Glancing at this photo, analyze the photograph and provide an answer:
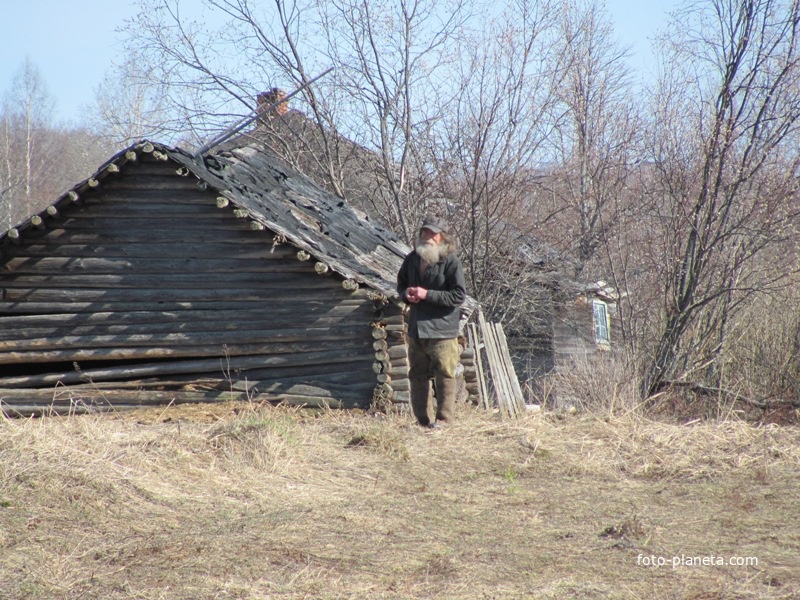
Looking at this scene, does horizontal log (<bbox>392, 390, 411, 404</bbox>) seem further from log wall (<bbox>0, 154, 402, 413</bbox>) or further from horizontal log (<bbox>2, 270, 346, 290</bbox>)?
horizontal log (<bbox>2, 270, 346, 290</bbox>)

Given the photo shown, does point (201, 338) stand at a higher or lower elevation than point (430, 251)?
lower

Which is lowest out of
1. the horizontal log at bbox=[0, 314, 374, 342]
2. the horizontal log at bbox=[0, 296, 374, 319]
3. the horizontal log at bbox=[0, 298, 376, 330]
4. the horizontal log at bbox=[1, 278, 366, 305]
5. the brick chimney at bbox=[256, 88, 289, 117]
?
the horizontal log at bbox=[0, 314, 374, 342]

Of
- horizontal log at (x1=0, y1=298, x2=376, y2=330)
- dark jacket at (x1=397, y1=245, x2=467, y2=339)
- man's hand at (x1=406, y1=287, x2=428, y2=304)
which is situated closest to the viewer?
man's hand at (x1=406, y1=287, x2=428, y2=304)

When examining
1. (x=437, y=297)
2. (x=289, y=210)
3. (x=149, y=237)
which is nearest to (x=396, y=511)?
(x=437, y=297)

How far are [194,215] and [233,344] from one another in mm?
1698

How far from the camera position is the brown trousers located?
834 centimetres

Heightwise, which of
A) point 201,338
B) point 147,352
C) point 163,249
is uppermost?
point 163,249

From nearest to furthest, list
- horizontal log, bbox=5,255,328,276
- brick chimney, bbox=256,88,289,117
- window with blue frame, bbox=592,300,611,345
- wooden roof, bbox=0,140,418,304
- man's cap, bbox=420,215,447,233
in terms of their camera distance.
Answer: man's cap, bbox=420,215,447,233
wooden roof, bbox=0,140,418,304
horizontal log, bbox=5,255,328,276
brick chimney, bbox=256,88,289,117
window with blue frame, bbox=592,300,611,345

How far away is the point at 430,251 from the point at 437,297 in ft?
1.76

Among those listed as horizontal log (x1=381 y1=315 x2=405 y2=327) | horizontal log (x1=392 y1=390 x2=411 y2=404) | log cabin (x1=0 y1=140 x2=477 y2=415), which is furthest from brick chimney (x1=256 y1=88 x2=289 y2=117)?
horizontal log (x1=392 y1=390 x2=411 y2=404)

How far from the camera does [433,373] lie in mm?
8531

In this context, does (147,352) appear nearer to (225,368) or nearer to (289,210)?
(225,368)

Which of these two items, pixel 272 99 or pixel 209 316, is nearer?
pixel 209 316

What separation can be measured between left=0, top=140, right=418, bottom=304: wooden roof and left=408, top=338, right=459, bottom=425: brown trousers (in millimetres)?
1893
